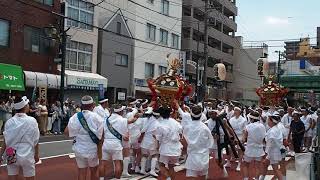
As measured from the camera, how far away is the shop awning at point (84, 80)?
33156 mm

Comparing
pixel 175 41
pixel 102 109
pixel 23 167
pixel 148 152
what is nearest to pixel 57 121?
pixel 102 109

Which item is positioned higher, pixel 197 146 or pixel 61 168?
pixel 197 146

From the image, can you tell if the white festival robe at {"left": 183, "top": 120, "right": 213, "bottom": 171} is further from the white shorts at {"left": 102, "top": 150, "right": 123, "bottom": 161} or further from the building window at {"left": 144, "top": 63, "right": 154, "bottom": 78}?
the building window at {"left": 144, "top": 63, "right": 154, "bottom": 78}

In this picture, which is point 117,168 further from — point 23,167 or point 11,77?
point 11,77

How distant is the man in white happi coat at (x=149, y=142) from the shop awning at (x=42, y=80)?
18.2 m

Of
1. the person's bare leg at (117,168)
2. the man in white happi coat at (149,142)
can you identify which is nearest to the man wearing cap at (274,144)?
the man in white happi coat at (149,142)

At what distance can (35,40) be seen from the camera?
31.3m

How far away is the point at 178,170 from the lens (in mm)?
13562

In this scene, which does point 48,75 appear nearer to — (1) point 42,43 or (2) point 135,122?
(1) point 42,43

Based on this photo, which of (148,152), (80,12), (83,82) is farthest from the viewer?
(80,12)

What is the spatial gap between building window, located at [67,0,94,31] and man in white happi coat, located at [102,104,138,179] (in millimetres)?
24472

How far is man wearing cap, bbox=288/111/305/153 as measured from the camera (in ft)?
56.1

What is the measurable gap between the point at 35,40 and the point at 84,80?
15.4ft

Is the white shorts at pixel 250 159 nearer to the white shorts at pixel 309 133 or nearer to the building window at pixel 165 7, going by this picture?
the white shorts at pixel 309 133
